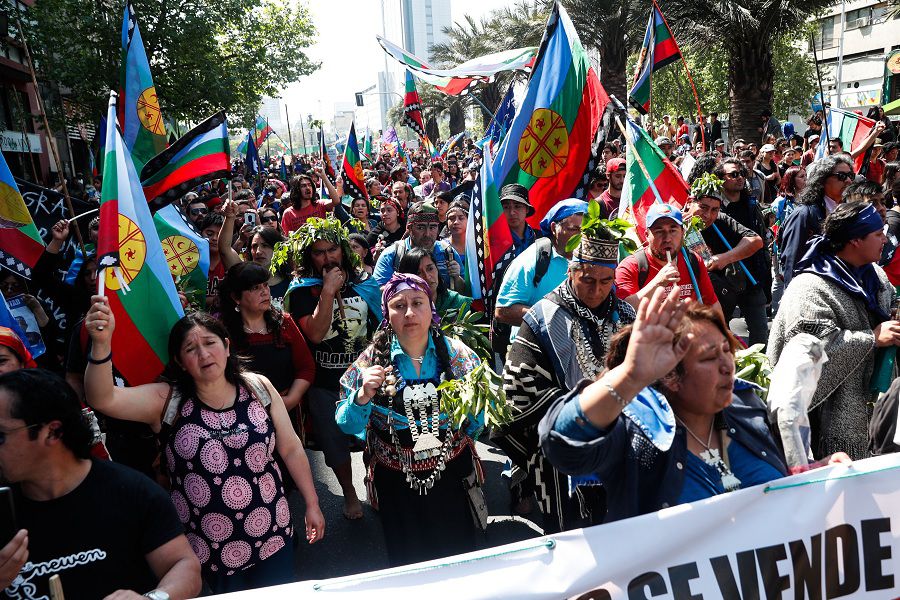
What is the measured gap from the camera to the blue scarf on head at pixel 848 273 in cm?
353

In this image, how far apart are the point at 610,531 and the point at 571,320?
1.24 m

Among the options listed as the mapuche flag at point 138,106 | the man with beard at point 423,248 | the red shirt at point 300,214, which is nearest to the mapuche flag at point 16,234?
the mapuche flag at point 138,106

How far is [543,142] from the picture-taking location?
17.9ft

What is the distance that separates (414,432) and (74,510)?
1461 mm

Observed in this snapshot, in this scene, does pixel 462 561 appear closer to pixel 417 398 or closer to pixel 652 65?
pixel 417 398

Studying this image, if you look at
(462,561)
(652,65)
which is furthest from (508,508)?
(652,65)

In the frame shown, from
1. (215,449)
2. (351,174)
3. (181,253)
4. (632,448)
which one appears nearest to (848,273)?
(632,448)

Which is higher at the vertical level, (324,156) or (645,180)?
(324,156)

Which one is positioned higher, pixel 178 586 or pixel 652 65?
pixel 652 65

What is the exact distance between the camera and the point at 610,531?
7.11 feet

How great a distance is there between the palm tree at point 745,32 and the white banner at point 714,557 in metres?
17.8

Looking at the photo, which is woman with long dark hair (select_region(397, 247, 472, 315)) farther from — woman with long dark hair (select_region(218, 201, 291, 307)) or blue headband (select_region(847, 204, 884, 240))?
blue headband (select_region(847, 204, 884, 240))

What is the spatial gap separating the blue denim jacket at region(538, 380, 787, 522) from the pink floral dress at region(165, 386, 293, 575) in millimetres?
1391

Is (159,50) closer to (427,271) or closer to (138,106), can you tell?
(138,106)
